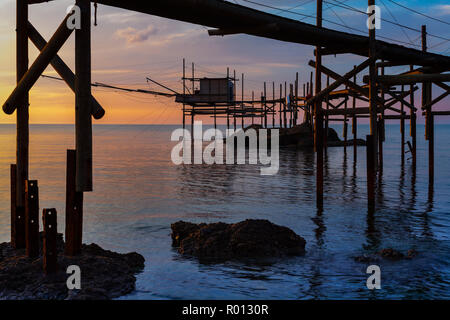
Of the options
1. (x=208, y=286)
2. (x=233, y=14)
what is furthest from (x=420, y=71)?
(x=208, y=286)

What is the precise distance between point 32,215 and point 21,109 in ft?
6.51

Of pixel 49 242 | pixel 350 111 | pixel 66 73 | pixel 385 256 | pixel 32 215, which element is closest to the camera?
pixel 49 242

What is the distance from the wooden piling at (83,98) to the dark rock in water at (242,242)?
158 inches

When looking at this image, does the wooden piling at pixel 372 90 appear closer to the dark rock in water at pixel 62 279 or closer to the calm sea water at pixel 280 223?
the calm sea water at pixel 280 223

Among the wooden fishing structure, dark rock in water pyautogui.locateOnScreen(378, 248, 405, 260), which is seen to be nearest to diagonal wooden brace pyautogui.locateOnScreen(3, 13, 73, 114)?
the wooden fishing structure

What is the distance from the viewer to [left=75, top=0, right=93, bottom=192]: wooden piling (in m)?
7.56

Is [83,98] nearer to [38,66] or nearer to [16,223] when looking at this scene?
[38,66]

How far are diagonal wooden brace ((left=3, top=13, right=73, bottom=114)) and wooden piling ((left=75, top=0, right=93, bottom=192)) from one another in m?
0.21

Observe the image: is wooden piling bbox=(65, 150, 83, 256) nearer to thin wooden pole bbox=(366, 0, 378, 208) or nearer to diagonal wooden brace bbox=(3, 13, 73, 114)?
diagonal wooden brace bbox=(3, 13, 73, 114)

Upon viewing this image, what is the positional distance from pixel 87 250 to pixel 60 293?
6.55ft

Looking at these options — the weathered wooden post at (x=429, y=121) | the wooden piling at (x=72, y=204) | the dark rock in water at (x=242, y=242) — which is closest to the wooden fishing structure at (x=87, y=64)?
the wooden piling at (x=72, y=204)

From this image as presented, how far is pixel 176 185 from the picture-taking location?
26.5 metres

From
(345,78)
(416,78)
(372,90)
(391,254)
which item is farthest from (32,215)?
(416,78)

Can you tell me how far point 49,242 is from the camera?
24.3ft
